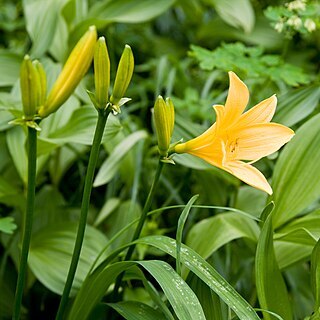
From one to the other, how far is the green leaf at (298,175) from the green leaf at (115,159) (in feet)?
0.99

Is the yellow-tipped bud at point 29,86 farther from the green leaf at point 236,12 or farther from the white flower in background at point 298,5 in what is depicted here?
the green leaf at point 236,12

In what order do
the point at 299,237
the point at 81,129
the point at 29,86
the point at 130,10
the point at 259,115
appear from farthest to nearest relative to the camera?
the point at 130,10
the point at 81,129
the point at 299,237
the point at 259,115
the point at 29,86

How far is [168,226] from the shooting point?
1290 mm

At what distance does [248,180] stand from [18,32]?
48.7 inches

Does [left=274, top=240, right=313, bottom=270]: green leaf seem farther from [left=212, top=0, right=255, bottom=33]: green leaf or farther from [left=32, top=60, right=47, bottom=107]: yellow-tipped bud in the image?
[left=212, top=0, right=255, bottom=33]: green leaf

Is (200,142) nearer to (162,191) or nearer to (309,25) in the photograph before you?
(309,25)

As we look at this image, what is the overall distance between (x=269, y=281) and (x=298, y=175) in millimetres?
231

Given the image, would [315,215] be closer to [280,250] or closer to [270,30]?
[280,250]

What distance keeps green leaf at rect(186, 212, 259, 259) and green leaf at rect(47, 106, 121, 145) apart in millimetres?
205

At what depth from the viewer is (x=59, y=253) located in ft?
3.57

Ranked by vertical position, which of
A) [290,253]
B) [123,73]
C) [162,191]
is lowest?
[162,191]

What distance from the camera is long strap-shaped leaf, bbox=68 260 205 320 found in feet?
2.19

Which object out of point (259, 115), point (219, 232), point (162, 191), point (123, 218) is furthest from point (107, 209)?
point (259, 115)

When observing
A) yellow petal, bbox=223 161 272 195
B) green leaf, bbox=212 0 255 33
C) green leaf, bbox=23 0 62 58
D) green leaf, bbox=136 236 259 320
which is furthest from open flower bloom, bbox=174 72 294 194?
green leaf, bbox=212 0 255 33
